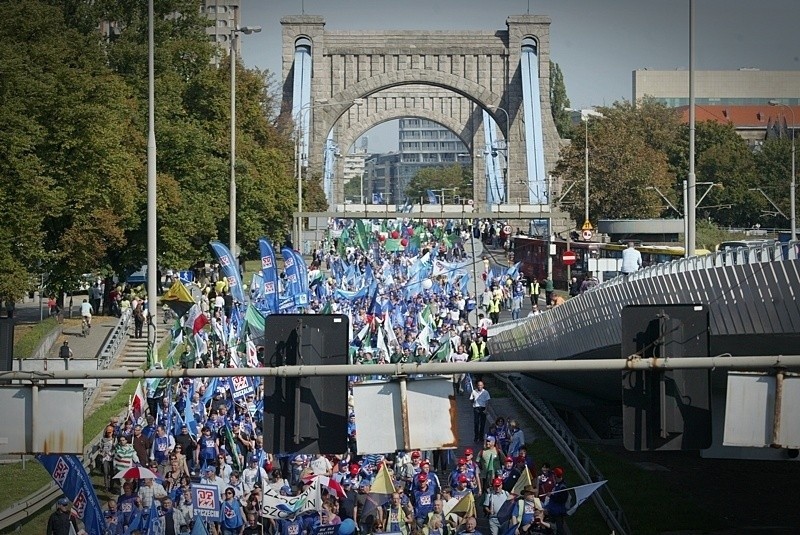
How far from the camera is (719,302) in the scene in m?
21.3

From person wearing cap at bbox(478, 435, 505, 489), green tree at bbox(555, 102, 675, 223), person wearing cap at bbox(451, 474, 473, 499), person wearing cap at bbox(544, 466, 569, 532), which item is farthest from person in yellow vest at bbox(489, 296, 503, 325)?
green tree at bbox(555, 102, 675, 223)

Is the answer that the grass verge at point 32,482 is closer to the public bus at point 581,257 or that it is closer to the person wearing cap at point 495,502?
the person wearing cap at point 495,502

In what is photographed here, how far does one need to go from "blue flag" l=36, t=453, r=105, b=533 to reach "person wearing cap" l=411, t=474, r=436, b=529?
3.90 metres

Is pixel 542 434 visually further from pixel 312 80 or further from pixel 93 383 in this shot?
pixel 312 80

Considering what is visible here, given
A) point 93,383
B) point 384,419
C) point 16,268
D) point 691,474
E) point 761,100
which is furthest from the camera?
point 761,100

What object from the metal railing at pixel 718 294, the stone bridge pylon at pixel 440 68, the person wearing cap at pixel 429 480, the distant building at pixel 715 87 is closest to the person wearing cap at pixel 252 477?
the person wearing cap at pixel 429 480

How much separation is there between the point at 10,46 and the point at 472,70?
109 meters

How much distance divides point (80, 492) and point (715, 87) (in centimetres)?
17274

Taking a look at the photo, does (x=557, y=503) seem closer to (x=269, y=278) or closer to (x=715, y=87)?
(x=269, y=278)

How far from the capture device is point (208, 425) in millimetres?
25578

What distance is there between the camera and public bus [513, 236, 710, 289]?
56.2 m

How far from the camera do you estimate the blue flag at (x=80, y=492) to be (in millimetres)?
19750

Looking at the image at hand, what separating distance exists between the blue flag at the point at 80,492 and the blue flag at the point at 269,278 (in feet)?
54.5

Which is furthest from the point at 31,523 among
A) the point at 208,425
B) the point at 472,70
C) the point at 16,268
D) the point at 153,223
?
the point at 472,70
